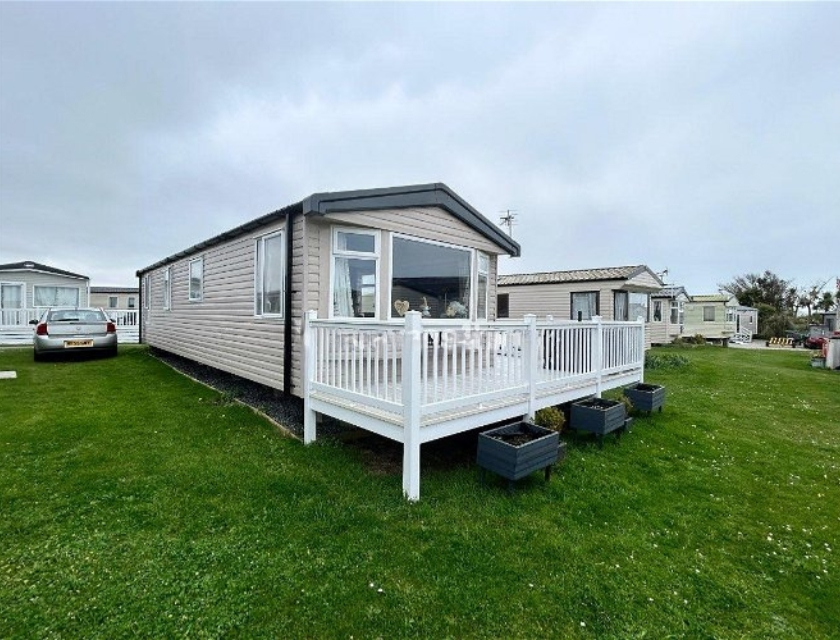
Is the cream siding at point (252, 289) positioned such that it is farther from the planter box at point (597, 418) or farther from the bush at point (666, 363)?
Result: the bush at point (666, 363)

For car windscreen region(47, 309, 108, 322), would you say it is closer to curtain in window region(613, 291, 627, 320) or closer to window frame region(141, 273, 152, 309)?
window frame region(141, 273, 152, 309)

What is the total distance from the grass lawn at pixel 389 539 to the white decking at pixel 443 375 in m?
0.62

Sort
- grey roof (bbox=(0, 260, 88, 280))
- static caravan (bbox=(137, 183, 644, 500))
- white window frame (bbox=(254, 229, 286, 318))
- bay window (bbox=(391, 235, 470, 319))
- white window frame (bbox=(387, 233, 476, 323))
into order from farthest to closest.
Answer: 1. grey roof (bbox=(0, 260, 88, 280))
2. bay window (bbox=(391, 235, 470, 319))
3. white window frame (bbox=(387, 233, 476, 323))
4. white window frame (bbox=(254, 229, 286, 318))
5. static caravan (bbox=(137, 183, 644, 500))

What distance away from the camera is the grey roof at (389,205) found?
5.56m

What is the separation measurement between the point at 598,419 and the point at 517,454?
2227 mm

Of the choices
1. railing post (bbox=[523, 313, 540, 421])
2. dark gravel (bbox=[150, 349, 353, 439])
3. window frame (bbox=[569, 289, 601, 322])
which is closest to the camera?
railing post (bbox=[523, 313, 540, 421])

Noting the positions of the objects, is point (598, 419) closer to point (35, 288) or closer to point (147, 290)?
point (147, 290)

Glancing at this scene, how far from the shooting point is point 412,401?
3805 millimetres

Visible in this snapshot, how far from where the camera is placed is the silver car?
10906 mm

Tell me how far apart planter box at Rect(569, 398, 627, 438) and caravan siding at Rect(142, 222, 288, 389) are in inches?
174

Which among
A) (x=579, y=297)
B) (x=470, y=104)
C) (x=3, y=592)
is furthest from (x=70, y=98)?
(x=579, y=297)

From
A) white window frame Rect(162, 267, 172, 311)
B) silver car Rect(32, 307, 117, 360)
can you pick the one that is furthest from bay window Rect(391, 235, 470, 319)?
silver car Rect(32, 307, 117, 360)

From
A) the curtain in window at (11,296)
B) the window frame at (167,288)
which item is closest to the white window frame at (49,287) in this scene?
the curtain in window at (11,296)

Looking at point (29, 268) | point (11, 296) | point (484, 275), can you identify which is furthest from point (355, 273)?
point (11, 296)
